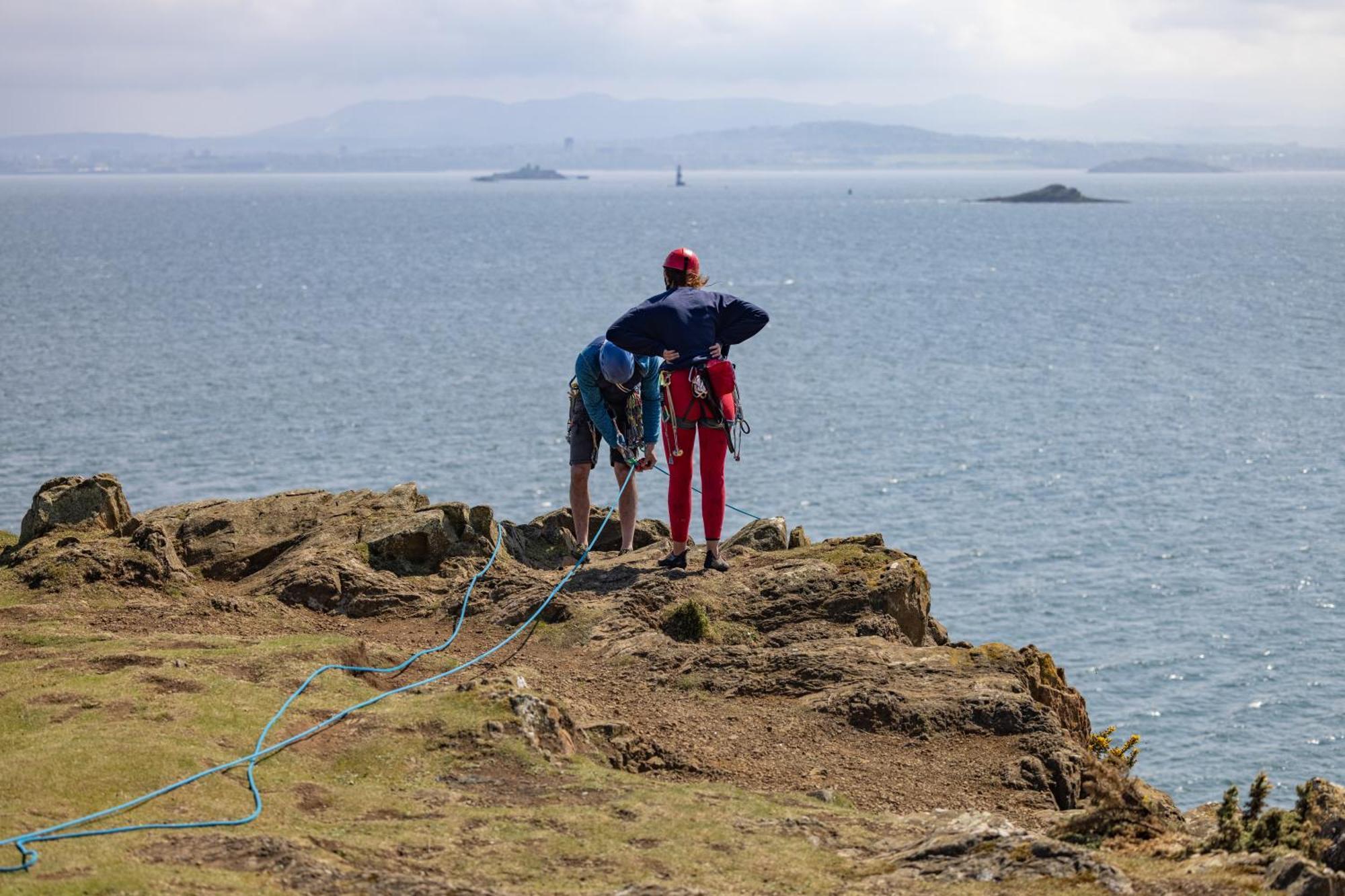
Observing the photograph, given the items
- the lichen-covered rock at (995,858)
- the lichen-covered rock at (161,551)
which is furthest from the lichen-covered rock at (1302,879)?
the lichen-covered rock at (161,551)

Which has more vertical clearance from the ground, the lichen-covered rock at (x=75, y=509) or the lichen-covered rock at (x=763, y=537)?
the lichen-covered rock at (x=75, y=509)

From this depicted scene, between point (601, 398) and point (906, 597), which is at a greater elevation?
point (601, 398)

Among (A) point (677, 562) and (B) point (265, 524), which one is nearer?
(A) point (677, 562)

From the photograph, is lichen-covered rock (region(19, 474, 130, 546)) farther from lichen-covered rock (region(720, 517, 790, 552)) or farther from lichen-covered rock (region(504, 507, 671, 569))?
lichen-covered rock (region(720, 517, 790, 552))

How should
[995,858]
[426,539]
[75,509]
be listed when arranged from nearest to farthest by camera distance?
[995,858] < [426,539] < [75,509]

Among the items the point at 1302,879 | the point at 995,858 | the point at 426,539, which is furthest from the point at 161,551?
the point at 1302,879

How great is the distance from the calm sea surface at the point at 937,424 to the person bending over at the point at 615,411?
1225 centimetres

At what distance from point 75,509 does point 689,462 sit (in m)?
5.62

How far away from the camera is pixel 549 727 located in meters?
8.24

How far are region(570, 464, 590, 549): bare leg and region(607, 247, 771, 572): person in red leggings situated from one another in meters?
1.31

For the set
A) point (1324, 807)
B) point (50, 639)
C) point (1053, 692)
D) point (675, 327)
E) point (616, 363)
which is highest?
point (675, 327)

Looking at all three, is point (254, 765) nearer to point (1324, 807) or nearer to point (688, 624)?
point (688, 624)

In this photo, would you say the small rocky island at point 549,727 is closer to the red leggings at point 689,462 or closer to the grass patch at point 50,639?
the grass patch at point 50,639

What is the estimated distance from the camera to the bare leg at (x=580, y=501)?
12.8 meters
